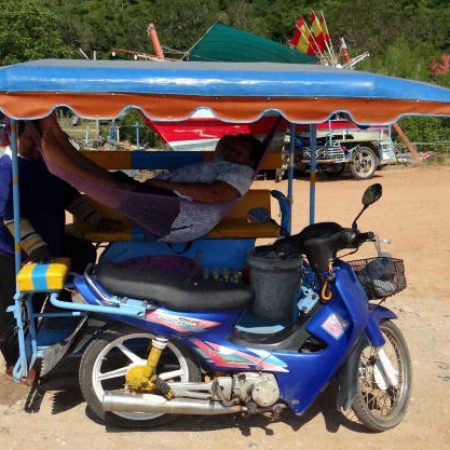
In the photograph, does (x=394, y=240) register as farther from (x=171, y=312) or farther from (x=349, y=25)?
(x=349, y=25)

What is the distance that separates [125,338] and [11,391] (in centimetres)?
111

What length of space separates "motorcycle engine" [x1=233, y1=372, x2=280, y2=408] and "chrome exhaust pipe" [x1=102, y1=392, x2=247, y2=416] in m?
0.09

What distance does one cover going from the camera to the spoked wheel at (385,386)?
338cm

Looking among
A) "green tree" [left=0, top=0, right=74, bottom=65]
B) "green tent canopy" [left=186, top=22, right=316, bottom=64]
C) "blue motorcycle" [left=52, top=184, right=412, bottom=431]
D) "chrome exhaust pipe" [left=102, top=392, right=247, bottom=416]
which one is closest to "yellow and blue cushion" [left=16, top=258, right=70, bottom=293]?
"blue motorcycle" [left=52, top=184, right=412, bottom=431]

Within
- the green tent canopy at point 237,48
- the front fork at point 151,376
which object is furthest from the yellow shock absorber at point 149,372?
the green tent canopy at point 237,48

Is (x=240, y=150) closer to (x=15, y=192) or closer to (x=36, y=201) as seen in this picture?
(x=36, y=201)

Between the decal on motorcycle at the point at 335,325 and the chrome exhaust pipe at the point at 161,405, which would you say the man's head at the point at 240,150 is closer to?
the decal on motorcycle at the point at 335,325

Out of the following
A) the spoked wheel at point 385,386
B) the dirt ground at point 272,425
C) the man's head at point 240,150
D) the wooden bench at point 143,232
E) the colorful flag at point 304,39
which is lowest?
the dirt ground at point 272,425

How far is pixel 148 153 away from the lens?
14.6ft

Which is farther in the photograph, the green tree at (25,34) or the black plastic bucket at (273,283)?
the green tree at (25,34)

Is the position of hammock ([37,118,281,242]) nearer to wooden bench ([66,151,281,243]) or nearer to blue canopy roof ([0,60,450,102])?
wooden bench ([66,151,281,243])

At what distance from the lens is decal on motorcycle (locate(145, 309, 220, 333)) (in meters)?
3.16

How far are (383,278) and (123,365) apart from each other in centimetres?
158

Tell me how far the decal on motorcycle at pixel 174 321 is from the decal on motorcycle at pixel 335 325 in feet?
2.23
